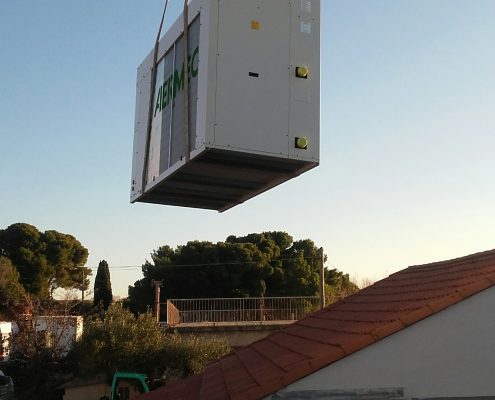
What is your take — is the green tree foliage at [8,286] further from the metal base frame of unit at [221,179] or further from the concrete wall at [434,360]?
the concrete wall at [434,360]

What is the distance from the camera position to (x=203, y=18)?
4555mm

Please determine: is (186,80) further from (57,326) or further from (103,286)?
(103,286)

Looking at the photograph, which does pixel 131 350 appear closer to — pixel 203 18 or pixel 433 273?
pixel 433 273

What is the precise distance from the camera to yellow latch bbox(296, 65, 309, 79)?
14.9ft

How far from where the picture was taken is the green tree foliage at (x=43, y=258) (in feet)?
155

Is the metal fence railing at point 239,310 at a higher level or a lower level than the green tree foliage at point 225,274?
lower

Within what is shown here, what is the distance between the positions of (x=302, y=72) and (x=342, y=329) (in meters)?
2.45

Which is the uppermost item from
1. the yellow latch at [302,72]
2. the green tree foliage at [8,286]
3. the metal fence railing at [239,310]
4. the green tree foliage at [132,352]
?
the yellow latch at [302,72]

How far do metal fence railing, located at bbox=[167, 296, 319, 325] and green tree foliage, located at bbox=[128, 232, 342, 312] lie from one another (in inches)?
392

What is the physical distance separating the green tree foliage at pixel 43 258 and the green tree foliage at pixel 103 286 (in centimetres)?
354

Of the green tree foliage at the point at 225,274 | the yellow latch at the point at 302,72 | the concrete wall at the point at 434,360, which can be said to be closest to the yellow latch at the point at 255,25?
the yellow latch at the point at 302,72

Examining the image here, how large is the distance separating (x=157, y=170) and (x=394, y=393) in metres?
2.77

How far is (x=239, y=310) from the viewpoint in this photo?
85.1ft

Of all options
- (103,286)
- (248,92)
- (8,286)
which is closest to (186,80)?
(248,92)
